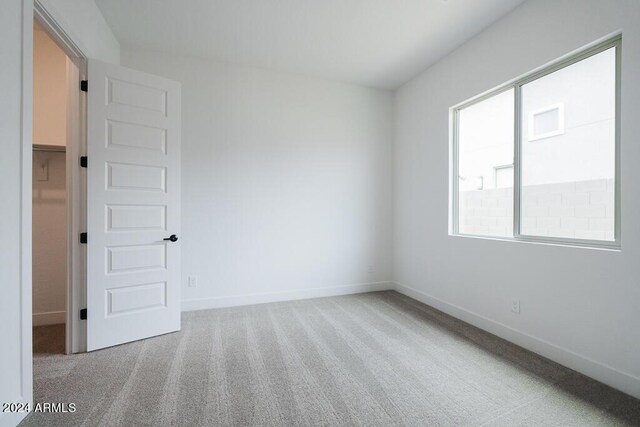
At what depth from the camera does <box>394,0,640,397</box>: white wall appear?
6.08 ft

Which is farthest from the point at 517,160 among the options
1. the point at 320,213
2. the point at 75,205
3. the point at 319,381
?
the point at 75,205

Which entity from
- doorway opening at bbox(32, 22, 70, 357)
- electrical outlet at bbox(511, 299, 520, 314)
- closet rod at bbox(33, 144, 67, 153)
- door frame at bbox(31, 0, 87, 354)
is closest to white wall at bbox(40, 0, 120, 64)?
door frame at bbox(31, 0, 87, 354)

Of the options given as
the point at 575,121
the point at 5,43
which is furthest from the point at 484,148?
the point at 5,43

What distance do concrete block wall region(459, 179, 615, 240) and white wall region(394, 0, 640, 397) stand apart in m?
0.16

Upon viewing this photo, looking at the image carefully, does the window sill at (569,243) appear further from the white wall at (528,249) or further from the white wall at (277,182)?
the white wall at (277,182)

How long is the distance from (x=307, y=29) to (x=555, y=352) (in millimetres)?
3646

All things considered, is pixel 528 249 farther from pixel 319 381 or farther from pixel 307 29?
pixel 307 29

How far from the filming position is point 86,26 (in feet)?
7.75

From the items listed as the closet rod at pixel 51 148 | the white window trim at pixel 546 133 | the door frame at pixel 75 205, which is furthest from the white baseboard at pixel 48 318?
the white window trim at pixel 546 133

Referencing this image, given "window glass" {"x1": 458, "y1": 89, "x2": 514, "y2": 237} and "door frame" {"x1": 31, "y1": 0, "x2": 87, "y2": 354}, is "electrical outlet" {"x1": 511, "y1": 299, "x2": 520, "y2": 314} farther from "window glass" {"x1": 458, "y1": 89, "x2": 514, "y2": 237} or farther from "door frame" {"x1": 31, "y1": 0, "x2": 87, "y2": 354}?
"door frame" {"x1": 31, "y1": 0, "x2": 87, "y2": 354}

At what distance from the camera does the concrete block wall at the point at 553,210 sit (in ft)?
6.74

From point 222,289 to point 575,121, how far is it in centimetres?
385

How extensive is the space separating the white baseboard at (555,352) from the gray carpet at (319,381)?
2.8 inches

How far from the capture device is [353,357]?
231cm
